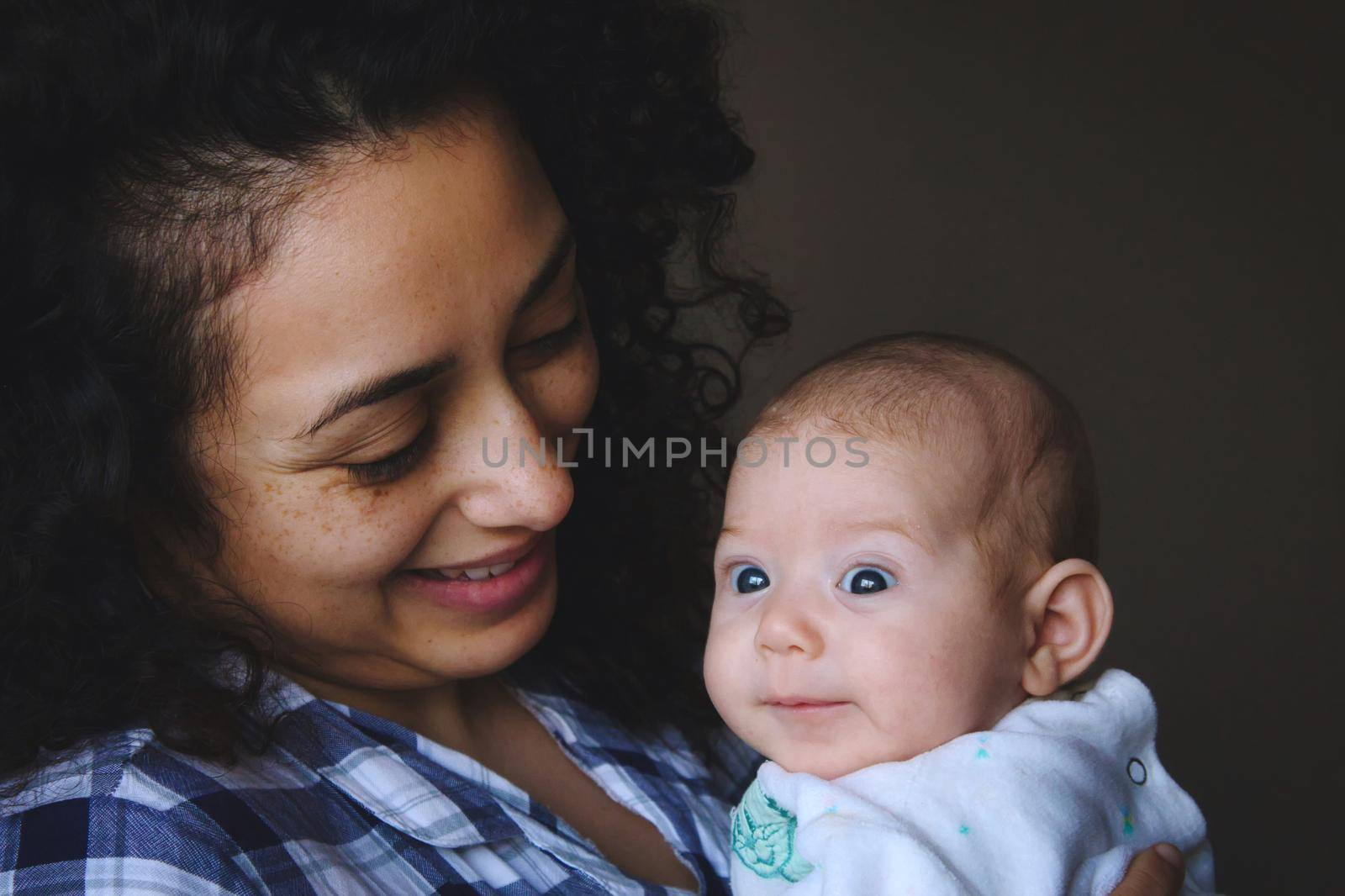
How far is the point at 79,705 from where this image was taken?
1.29 meters

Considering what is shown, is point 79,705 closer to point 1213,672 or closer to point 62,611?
point 62,611

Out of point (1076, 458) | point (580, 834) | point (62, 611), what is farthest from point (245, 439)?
point (1076, 458)

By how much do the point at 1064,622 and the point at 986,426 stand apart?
0.25m

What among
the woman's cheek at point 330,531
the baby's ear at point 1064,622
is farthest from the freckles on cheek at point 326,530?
the baby's ear at point 1064,622

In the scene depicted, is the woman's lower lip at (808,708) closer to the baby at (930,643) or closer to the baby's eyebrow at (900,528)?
the baby at (930,643)

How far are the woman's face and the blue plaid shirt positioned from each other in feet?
0.43

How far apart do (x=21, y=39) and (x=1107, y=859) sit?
139 centimetres

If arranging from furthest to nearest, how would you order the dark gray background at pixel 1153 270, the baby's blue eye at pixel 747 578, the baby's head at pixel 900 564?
the dark gray background at pixel 1153 270
the baby's blue eye at pixel 747 578
the baby's head at pixel 900 564

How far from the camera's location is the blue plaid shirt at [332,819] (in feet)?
3.86

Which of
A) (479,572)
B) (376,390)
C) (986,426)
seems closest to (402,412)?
(376,390)

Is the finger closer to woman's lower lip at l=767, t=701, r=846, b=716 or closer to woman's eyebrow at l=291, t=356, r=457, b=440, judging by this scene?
woman's lower lip at l=767, t=701, r=846, b=716

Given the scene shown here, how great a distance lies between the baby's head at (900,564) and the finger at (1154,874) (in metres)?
0.21

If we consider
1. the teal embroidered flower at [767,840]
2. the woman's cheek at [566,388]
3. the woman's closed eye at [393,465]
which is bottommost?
the teal embroidered flower at [767,840]
